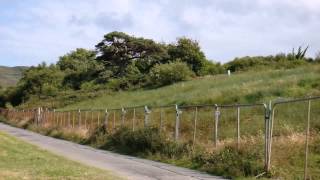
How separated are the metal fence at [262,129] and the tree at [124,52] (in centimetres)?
6278

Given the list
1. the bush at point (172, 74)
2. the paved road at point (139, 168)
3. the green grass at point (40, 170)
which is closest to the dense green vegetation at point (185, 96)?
the bush at point (172, 74)

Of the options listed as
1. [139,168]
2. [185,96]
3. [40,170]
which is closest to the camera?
[40,170]

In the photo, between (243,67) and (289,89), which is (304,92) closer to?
(289,89)

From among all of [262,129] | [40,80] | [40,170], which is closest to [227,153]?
[40,170]

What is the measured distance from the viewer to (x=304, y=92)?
36.0 m

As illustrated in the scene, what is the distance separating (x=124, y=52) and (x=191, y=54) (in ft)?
53.0

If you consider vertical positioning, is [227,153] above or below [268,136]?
below

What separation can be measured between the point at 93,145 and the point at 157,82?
5280 cm

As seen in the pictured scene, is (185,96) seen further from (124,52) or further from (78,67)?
(78,67)

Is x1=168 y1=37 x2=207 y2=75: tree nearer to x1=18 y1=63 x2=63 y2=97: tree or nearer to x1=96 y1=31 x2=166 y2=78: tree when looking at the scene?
x1=96 y1=31 x2=166 y2=78: tree

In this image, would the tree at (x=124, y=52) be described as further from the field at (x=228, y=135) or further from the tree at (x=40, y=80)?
the field at (x=228, y=135)

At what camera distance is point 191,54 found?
3878 inches

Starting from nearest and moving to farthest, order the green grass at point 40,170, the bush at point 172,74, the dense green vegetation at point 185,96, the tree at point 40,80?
the green grass at point 40,170 < the dense green vegetation at point 185,96 < the bush at point 172,74 < the tree at point 40,80

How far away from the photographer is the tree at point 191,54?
9875 cm
